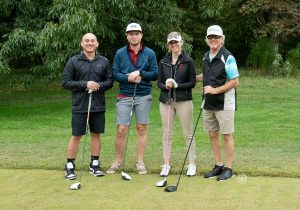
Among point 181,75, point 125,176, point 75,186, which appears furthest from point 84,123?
point 181,75

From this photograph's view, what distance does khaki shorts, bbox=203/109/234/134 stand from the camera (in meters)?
6.18

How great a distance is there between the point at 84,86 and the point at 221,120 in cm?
159

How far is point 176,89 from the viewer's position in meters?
Result: 6.39

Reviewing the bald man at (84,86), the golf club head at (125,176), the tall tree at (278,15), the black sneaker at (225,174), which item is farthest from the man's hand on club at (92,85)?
the tall tree at (278,15)

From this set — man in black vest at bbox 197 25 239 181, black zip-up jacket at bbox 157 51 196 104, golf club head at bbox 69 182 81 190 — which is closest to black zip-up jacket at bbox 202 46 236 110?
man in black vest at bbox 197 25 239 181

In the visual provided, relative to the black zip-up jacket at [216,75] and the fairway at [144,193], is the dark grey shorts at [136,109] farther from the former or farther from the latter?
the black zip-up jacket at [216,75]

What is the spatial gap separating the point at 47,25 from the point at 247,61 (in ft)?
54.7

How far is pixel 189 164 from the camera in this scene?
6.54 metres

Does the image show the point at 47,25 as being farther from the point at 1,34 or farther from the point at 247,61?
the point at 247,61

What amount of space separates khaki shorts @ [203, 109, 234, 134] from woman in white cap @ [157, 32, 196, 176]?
24cm

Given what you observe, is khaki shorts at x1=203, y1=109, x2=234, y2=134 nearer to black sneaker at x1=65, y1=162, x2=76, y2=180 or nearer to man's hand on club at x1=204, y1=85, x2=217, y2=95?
man's hand on club at x1=204, y1=85, x2=217, y2=95

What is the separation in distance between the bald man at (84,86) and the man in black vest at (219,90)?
1.16 m

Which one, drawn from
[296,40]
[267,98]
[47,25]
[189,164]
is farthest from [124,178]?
[296,40]

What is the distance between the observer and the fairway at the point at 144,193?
5211 millimetres
